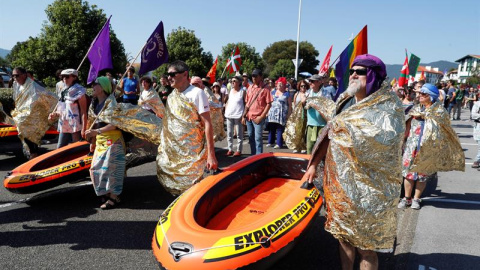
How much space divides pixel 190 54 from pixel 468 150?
1196 inches

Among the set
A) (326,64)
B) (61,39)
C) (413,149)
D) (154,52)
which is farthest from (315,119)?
(61,39)

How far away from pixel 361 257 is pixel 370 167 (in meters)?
0.72

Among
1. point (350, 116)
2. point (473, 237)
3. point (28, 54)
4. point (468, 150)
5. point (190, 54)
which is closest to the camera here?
point (350, 116)

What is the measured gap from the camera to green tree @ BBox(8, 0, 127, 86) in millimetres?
17609

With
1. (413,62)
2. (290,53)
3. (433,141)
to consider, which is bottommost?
(433,141)

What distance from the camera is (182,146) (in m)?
3.64

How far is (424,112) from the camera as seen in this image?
4574 mm

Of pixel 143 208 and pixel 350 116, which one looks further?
pixel 143 208

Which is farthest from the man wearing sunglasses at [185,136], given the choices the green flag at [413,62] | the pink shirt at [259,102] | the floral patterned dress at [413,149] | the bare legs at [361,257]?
the green flag at [413,62]

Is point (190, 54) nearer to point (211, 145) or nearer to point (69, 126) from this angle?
point (69, 126)

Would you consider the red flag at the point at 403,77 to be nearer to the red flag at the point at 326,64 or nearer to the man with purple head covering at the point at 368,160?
the red flag at the point at 326,64

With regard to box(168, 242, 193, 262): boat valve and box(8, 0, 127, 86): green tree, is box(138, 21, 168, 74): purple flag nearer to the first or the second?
box(168, 242, 193, 262): boat valve

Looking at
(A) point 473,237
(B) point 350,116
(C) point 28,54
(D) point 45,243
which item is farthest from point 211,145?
(C) point 28,54

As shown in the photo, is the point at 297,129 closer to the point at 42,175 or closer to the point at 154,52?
the point at 154,52
